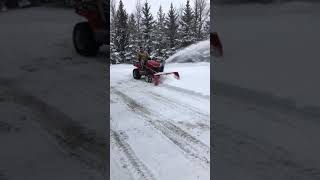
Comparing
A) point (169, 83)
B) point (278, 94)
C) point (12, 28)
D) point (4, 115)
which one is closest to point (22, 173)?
point (4, 115)

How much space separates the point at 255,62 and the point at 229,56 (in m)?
0.15

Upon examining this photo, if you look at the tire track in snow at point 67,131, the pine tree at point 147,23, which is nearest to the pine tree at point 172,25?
the pine tree at point 147,23

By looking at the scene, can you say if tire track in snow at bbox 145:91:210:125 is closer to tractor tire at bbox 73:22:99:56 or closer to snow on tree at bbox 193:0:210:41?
snow on tree at bbox 193:0:210:41

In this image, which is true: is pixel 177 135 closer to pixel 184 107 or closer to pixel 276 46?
pixel 184 107

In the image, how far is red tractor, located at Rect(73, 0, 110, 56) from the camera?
1.56 meters

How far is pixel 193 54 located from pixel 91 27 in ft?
2.66

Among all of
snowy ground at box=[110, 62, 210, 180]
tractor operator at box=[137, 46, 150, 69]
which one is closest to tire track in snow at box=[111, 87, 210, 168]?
snowy ground at box=[110, 62, 210, 180]

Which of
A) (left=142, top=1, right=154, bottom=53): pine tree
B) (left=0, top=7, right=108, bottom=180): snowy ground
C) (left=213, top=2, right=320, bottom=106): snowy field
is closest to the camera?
(left=0, top=7, right=108, bottom=180): snowy ground

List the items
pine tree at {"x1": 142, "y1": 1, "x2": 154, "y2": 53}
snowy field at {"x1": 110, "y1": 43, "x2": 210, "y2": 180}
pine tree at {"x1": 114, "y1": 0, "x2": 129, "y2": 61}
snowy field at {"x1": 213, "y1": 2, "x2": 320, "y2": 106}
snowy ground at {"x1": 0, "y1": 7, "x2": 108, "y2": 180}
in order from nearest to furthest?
1. snowy ground at {"x1": 0, "y1": 7, "x2": 108, "y2": 180}
2. snowy field at {"x1": 213, "y1": 2, "x2": 320, "y2": 106}
3. snowy field at {"x1": 110, "y1": 43, "x2": 210, "y2": 180}
4. pine tree at {"x1": 114, "y1": 0, "x2": 129, "y2": 61}
5. pine tree at {"x1": 142, "y1": 1, "x2": 154, "y2": 53}

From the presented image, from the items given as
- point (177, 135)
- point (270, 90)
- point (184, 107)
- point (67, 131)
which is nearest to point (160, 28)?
point (184, 107)

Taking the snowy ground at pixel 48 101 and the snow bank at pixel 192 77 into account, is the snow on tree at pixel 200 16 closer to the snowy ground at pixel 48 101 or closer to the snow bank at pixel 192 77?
the snow bank at pixel 192 77

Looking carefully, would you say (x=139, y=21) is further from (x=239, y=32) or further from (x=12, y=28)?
(x=12, y=28)

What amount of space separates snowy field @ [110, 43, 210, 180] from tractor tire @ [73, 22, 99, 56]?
40 cm

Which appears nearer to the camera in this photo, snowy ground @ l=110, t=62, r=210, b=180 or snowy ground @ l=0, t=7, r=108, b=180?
snowy ground @ l=0, t=7, r=108, b=180
